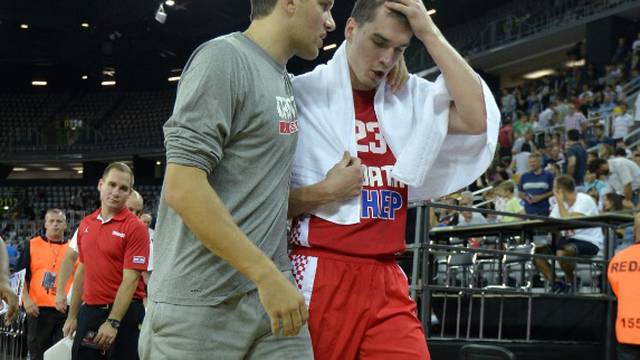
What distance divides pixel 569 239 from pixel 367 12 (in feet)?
18.7

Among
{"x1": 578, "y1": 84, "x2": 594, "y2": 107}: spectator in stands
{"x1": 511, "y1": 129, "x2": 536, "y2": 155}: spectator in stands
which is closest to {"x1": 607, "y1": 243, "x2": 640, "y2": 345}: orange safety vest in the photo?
{"x1": 511, "y1": 129, "x2": 536, "y2": 155}: spectator in stands

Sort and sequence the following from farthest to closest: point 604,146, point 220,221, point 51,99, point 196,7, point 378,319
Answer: point 51,99, point 196,7, point 604,146, point 378,319, point 220,221

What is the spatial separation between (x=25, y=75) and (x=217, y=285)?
110 feet

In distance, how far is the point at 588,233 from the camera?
7652mm

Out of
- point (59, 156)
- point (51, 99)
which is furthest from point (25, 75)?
point (59, 156)

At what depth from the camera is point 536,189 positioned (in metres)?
9.69

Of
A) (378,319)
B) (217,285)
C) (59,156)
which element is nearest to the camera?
(217,285)

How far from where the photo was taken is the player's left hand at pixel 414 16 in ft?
7.64

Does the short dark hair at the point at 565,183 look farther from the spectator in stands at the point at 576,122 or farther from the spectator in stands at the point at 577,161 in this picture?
the spectator in stands at the point at 576,122

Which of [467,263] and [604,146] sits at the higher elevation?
[604,146]

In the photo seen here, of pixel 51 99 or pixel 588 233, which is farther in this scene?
pixel 51 99

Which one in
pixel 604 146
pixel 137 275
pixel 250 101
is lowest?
pixel 137 275

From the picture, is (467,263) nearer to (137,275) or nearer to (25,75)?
(137,275)

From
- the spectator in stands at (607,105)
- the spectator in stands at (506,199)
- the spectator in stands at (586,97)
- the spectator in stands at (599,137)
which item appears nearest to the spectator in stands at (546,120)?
the spectator in stands at (586,97)
